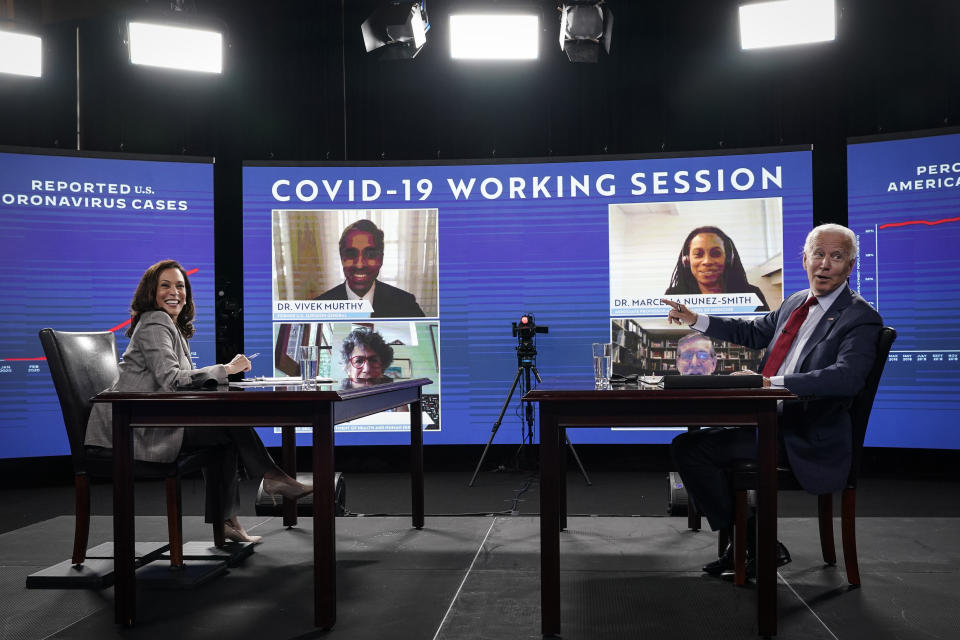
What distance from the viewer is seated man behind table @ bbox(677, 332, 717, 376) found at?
548 cm

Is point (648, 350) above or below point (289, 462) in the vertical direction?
above

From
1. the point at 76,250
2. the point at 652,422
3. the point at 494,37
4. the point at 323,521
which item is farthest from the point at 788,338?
the point at 76,250

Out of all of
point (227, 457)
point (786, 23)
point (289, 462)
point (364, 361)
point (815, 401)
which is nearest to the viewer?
point (815, 401)

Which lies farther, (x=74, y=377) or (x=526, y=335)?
(x=526, y=335)

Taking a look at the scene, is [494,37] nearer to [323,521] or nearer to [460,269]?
[460,269]

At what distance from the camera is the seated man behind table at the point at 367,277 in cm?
569

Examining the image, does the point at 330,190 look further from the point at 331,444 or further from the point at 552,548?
the point at 552,548

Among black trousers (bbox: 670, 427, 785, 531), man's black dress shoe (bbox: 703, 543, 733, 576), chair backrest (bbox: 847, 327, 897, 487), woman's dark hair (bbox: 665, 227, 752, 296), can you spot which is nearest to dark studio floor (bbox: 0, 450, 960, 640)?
man's black dress shoe (bbox: 703, 543, 733, 576)

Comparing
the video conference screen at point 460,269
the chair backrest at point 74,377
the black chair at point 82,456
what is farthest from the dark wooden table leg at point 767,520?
the video conference screen at point 460,269

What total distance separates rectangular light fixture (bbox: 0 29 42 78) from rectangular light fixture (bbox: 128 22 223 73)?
0.64 metres

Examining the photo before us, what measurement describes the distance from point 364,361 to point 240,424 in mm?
3264

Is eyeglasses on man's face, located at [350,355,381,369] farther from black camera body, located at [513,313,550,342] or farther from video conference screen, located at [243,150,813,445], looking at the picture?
black camera body, located at [513,313,550,342]

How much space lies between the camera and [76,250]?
5.41m

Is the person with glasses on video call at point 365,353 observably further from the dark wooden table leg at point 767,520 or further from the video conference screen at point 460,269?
the dark wooden table leg at point 767,520
